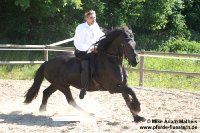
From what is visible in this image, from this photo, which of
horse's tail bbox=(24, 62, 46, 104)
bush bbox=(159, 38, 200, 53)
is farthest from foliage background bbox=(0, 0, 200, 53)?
horse's tail bbox=(24, 62, 46, 104)

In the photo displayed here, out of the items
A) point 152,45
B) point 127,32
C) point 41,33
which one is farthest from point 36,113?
point 152,45

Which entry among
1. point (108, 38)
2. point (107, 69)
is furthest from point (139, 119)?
point (108, 38)

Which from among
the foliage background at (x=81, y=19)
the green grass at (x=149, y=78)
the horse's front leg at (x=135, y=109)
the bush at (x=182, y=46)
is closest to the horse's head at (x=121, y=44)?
the horse's front leg at (x=135, y=109)

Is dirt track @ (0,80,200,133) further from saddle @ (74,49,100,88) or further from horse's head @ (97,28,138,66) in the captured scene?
horse's head @ (97,28,138,66)

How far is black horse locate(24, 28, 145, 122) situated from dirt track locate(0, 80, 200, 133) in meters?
0.38

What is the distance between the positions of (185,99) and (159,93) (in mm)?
929

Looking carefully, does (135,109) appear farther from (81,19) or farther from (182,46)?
(182,46)

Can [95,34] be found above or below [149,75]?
above

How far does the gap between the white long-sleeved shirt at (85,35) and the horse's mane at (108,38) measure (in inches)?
8.9

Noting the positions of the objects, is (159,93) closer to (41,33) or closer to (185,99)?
(185,99)

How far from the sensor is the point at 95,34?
28.9ft

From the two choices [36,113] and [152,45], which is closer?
[36,113]

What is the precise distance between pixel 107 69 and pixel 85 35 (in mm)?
789

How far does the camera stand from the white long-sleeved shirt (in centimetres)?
866
